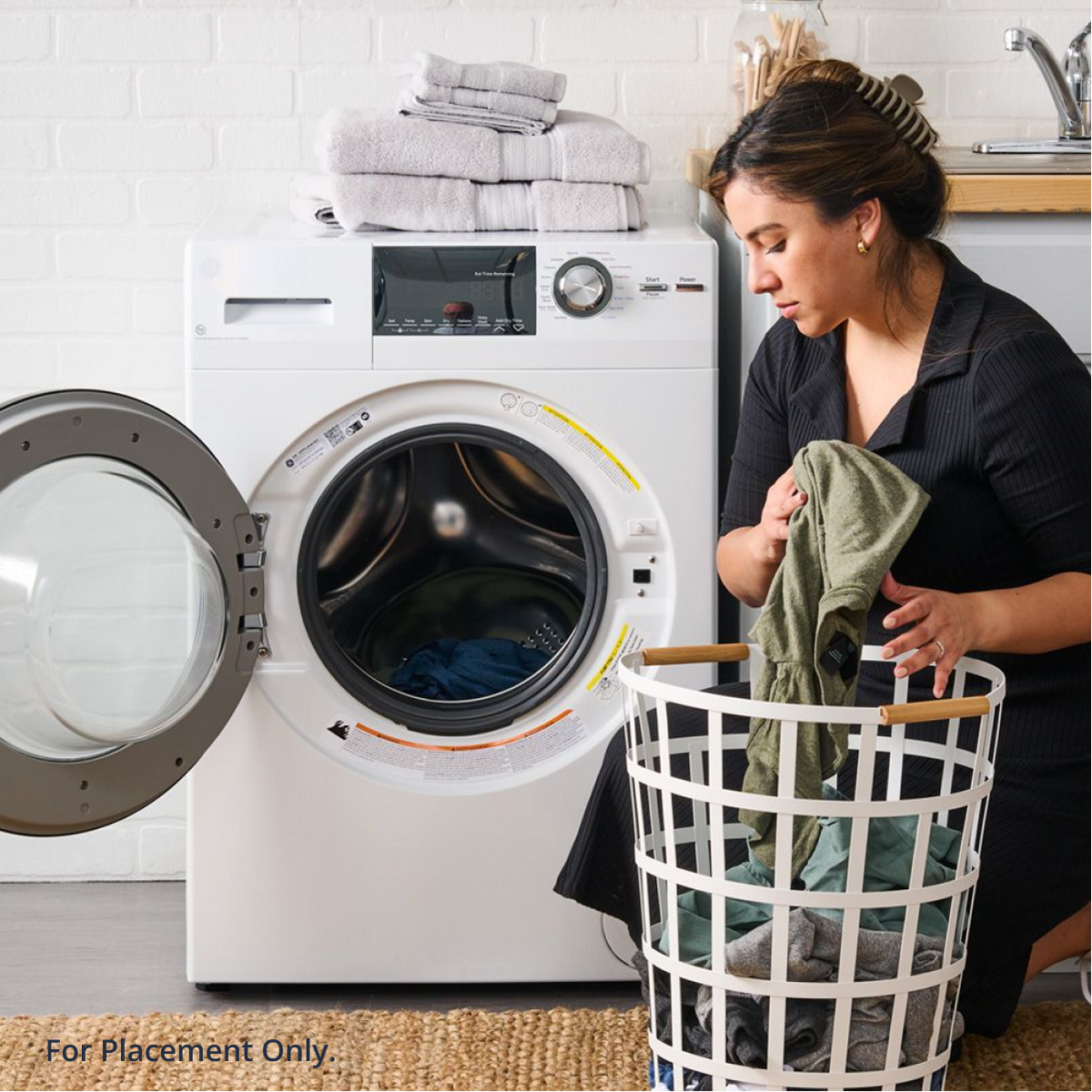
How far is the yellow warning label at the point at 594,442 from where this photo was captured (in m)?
1.78

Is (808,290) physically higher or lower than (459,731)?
higher

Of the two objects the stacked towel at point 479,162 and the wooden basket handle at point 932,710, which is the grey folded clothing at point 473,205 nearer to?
the stacked towel at point 479,162

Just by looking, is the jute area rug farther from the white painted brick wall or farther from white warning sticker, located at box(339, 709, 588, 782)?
the white painted brick wall

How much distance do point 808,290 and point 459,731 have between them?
0.74 m

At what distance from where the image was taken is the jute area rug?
5.34 ft

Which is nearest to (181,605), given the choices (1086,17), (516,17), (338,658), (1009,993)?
(338,658)

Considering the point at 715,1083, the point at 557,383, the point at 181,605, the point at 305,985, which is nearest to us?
the point at 715,1083

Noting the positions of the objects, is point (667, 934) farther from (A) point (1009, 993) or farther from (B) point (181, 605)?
(B) point (181, 605)

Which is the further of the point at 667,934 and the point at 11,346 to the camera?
the point at 11,346

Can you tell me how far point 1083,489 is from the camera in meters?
1.35

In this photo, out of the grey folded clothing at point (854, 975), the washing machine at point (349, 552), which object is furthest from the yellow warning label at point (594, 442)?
the grey folded clothing at point (854, 975)

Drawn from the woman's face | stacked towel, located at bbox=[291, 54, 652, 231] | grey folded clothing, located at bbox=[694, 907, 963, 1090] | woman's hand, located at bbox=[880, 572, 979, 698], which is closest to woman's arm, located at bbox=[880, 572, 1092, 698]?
woman's hand, located at bbox=[880, 572, 979, 698]

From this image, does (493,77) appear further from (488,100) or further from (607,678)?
(607,678)

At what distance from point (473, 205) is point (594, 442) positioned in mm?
356
